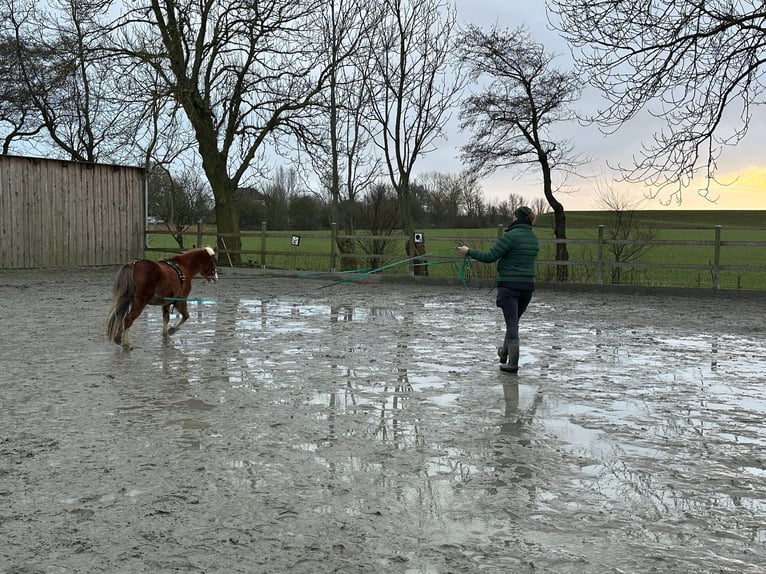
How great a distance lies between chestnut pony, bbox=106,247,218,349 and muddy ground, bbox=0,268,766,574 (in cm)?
32

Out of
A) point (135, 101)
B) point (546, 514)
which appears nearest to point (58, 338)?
point (546, 514)

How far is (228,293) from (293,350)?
7.55 m

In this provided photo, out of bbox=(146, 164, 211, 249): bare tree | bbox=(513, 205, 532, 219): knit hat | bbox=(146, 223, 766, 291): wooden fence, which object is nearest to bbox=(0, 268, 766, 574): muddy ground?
bbox=(513, 205, 532, 219): knit hat

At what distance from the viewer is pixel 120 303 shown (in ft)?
27.0

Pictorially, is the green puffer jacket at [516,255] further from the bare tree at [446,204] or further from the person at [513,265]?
the bare tree at [446,204]

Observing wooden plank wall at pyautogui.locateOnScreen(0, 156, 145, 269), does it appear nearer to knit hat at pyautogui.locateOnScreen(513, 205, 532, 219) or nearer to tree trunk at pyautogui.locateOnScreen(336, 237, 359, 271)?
tree trunk at pyautogui.locateOnScreen(336, 237, 359, 271)

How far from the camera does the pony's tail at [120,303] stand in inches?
322

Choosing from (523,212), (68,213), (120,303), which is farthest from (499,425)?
(68,213)

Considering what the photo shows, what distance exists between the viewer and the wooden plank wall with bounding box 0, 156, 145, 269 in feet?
66.5

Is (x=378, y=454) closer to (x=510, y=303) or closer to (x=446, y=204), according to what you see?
(x=510, y=303)

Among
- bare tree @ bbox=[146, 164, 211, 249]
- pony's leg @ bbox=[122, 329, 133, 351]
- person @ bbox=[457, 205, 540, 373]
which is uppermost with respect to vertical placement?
bare tree @ bbox=[146, 164, 211, 249]

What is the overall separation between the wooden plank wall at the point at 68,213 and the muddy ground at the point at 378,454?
12.6 m

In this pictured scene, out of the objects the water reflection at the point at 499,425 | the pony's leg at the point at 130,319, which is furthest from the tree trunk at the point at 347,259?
the pony's leg at the point at 130,319

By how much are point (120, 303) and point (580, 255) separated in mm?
24053
